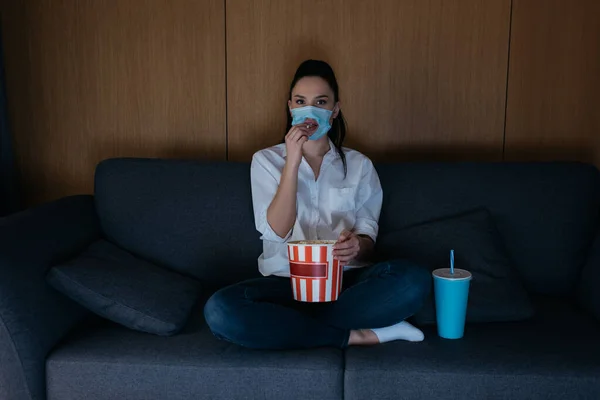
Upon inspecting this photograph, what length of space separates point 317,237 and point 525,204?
72 cm

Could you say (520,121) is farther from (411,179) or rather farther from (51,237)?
(51,237)

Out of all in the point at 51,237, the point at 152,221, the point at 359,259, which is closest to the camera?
the point at 51,237

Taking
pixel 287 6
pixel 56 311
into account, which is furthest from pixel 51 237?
pixel 287 6

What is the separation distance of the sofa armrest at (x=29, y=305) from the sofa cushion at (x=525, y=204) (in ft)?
3.42

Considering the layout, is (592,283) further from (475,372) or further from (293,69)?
(293,69)

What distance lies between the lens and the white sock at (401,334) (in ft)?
5.18

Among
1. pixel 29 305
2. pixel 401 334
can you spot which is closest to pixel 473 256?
pixel 401 334

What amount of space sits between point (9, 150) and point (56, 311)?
3.31 feet

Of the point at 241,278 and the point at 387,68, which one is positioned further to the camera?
the point at 387,68

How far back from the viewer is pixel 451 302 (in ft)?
5.16

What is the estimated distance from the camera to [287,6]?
232 cm

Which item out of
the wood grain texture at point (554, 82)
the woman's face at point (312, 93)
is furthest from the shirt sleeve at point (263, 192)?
the wood grain texture at point (554, 82)

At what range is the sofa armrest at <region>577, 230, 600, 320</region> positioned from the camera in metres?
1.74

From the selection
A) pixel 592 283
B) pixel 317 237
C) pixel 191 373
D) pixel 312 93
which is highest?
pixel 312 93
